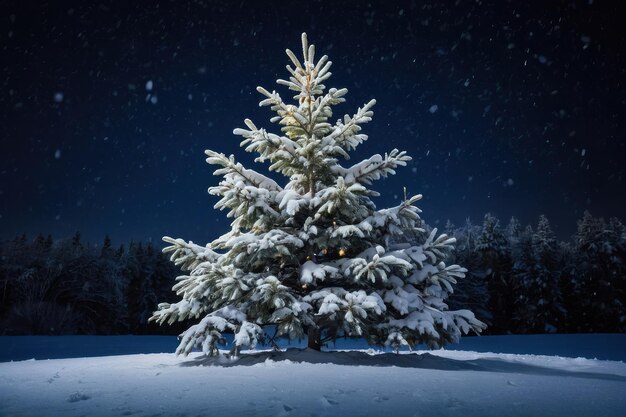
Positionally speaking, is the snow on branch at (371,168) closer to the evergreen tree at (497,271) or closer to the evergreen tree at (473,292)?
the evergreen tree at (473,292)

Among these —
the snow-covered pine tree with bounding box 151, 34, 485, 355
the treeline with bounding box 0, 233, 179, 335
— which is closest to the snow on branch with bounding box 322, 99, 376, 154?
the snow-covered pine tree with bounding box 151, 34, 485, 355

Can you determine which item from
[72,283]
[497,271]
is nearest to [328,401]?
[72,283]

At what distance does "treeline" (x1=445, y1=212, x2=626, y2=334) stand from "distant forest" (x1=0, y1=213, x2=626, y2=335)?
0.26 feet

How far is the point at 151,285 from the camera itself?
39500 mm

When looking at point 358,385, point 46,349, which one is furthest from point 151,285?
point 358,385

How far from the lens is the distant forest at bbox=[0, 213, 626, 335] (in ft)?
104

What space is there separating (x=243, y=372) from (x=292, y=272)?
8.61 ft

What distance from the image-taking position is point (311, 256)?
823 centimetres

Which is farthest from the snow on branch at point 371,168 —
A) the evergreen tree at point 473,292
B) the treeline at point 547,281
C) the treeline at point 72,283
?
the treeline at point 547,281

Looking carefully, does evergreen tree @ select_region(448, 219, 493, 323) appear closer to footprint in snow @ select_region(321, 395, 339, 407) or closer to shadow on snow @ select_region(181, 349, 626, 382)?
shadow on snow @ select_region(181, 349, 626, 382)

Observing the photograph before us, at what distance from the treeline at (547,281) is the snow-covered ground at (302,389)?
2859 centimetres

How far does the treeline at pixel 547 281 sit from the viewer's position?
34344mm

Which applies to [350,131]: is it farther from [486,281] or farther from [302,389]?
[486,281]

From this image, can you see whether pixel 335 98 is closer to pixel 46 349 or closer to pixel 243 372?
pixel 243 372
